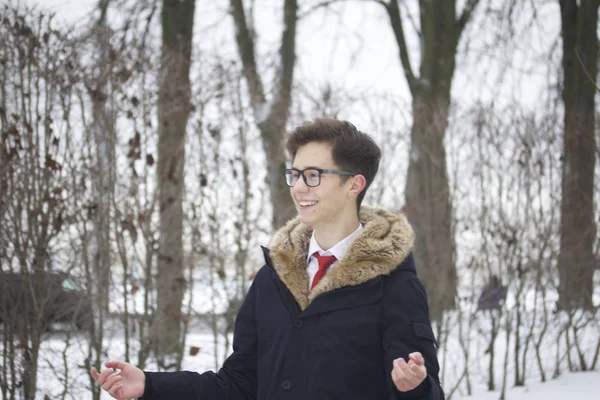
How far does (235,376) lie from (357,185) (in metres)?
0.81

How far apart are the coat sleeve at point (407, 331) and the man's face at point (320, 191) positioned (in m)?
0.32

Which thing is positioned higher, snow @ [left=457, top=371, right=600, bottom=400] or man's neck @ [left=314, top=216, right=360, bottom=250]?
man's neck @ [left=314, top=216, right=360, bottom=250]

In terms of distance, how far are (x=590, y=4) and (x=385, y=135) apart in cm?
525

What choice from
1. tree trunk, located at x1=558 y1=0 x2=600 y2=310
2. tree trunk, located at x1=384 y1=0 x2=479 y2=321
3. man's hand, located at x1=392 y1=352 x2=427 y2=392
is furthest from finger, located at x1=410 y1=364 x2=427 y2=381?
tree trunk, located at x1=558 y1=0 x2=600 y2=310

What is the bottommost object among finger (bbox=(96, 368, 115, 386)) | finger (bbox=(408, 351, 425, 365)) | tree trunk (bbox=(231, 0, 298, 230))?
finger (bbox=(96, 368, 115, 386))

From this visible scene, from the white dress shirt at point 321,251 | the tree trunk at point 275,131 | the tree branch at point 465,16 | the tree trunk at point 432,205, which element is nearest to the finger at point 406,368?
the white dress shirt at point 321,251

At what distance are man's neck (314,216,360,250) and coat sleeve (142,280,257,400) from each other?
1.10ft

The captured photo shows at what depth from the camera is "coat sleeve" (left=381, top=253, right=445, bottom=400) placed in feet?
6.99

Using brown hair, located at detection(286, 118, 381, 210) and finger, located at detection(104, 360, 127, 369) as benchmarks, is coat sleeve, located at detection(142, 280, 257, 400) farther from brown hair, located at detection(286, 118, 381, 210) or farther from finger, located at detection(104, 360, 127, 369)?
brown hair, located at detection(286, 118, 381, 210)

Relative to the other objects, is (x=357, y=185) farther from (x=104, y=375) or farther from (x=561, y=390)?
(x=561, y=390)

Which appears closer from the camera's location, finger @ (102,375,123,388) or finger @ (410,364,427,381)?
finger @ (410,364,427,381)

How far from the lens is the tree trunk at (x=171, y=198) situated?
19.8 ft

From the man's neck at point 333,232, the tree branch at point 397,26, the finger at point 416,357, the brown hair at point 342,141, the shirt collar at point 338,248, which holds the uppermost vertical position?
the tree branch at point 397,26

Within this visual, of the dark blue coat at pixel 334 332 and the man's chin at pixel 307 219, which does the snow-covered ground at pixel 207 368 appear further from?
the man's chin at pixel 307 219
